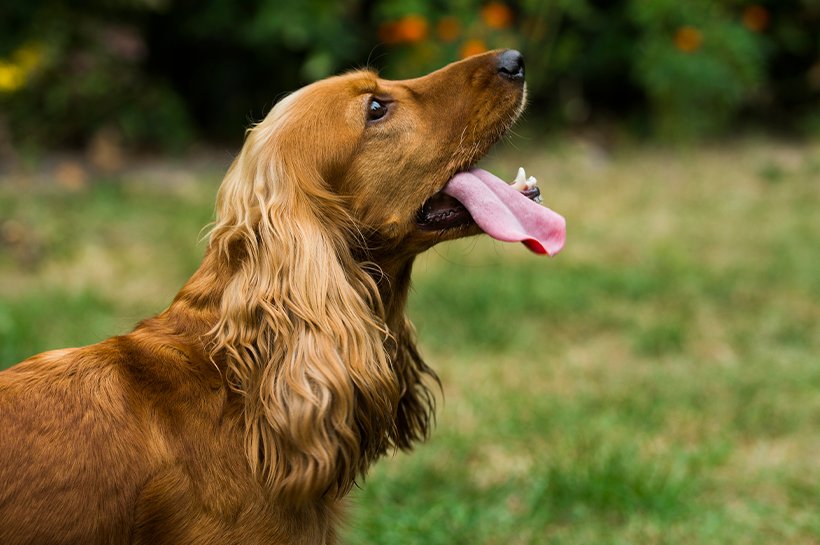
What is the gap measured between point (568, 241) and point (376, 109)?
169 inches

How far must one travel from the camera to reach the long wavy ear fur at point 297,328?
230 centimetres

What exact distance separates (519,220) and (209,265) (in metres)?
0.83

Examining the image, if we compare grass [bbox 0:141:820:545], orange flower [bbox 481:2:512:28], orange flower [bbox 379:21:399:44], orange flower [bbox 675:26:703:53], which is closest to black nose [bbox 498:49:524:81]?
grass [bbox 0:141:820:545]

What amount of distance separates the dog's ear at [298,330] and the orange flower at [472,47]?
17.1ft

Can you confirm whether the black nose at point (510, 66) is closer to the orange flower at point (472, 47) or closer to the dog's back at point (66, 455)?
→ the dog's back at point (66, 455)

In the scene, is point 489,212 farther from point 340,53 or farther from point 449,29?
point 449,29

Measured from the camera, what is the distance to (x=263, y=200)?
8.46ft

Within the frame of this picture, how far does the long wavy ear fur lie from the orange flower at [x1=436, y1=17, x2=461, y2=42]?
5.69 meters

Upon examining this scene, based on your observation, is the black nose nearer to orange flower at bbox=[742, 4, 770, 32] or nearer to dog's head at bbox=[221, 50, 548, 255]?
dog's head at bbox=[221, 50, 548, 255]

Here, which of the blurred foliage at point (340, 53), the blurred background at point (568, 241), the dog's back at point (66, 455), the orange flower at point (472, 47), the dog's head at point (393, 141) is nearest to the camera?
the dog's back at point (66, 455)

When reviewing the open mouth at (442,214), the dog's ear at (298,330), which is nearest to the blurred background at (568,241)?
the dog's ear at (298,330)

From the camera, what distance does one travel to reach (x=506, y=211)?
2.73 meters

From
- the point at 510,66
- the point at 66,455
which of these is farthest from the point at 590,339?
the point at 66,455

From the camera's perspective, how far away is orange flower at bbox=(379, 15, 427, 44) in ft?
25.9
